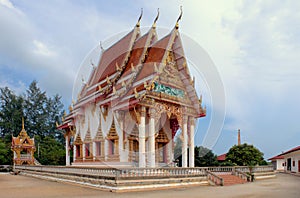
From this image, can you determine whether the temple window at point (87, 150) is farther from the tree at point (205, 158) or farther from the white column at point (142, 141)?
the tree at point (205, 158)

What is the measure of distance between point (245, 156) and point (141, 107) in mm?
11802

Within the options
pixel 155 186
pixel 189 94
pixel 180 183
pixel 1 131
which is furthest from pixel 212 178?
pixel 1 131

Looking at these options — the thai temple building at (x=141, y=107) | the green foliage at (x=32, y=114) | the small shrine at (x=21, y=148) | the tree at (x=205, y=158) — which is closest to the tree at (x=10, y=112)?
the green foliage at (x=32, y=114)

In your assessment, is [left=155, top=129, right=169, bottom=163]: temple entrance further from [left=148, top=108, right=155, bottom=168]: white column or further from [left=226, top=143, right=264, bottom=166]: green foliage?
[left=226, top=143, right=264, bottom=166]: green foliage

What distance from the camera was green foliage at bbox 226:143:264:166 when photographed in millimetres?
21359

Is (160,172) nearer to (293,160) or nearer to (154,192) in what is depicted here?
(154,192)

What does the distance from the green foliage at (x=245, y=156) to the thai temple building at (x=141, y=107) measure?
23.8ft

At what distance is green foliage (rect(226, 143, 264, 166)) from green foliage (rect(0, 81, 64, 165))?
24.7m

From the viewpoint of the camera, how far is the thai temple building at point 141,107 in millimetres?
13391

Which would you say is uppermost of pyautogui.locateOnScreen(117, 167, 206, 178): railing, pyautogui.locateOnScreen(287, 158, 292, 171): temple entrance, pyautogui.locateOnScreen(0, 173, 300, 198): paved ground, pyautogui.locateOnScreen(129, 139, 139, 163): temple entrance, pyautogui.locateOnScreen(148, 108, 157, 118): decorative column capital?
pyautogui.locateOnScreen(148, 108, 157, 118): decorative column capital

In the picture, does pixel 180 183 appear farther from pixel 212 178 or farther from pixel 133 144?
pixel 133 144

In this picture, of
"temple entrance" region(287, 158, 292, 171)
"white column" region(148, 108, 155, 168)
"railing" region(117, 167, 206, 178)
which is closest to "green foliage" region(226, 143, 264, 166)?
"railing" region(117, 167, 206, 178)

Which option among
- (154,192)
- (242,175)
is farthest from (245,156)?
(154,192)

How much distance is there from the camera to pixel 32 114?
45156 mm
